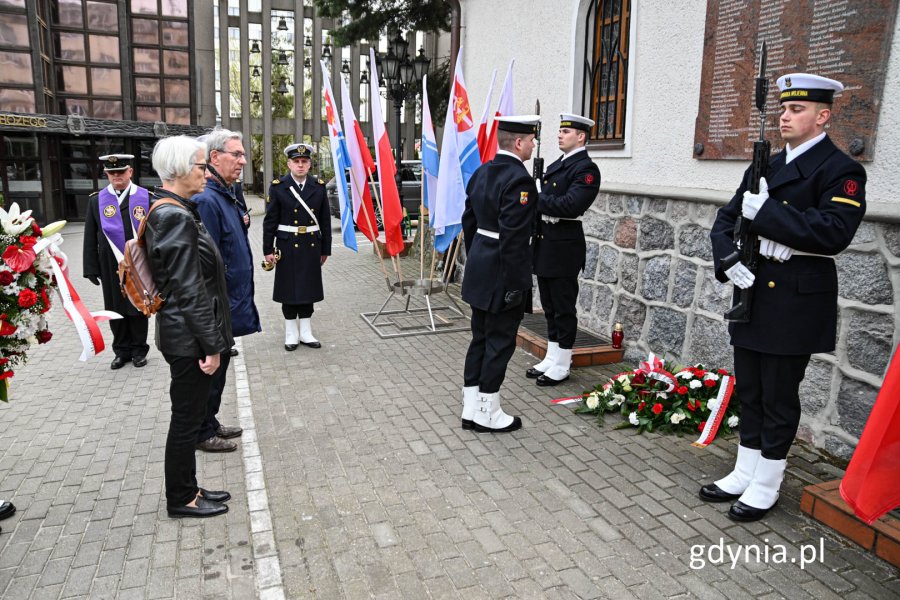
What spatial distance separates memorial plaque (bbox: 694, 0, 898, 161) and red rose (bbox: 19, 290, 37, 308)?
4564 millimetres

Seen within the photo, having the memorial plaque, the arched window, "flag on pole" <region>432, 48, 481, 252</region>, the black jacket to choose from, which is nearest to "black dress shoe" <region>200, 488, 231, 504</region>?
the black jacket

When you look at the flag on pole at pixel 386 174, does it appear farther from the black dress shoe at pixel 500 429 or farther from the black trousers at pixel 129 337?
the black dress shoe at pixel 500 429

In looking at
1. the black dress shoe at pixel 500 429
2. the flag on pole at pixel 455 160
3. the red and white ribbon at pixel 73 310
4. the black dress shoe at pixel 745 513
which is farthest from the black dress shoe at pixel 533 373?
the red and white ribbon at pixel 73 310

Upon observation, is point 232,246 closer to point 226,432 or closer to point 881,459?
point 226,432

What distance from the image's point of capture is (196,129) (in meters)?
20.5

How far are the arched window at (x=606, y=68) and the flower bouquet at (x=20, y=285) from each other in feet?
16.3

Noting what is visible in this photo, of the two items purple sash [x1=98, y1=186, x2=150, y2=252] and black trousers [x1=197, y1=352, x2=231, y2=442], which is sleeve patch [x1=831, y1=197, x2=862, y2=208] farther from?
purple sash [x1=98, y1=186, x2=150, y2=252]

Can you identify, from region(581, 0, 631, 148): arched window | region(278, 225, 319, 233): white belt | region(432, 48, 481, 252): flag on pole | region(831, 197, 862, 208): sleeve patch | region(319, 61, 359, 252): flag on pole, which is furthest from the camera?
region(319, 61, 359, 252): flag on pole

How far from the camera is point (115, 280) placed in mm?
6102

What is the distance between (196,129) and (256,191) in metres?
15.4

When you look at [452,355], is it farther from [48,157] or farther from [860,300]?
[48,157]

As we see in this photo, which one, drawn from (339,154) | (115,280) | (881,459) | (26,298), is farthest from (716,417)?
(115,280)

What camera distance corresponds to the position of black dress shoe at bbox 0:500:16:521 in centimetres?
347

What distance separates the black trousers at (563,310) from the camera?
5551mm
